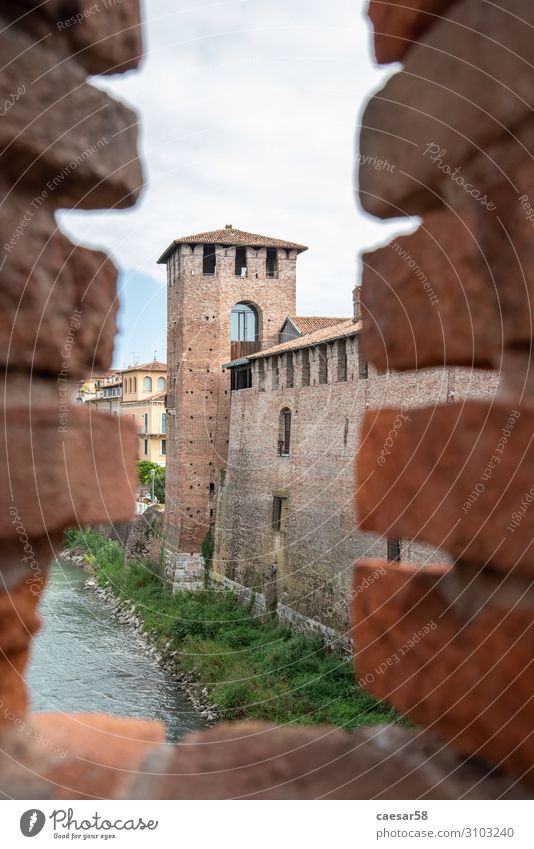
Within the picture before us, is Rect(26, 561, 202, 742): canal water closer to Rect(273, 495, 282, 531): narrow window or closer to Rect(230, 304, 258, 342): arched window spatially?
Rect(273, 495, 282, 531): narrow window

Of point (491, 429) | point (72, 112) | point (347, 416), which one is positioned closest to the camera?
point (491, 429)

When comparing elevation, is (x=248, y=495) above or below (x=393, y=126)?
below

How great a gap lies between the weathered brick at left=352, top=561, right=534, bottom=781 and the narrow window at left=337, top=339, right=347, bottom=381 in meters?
12.6

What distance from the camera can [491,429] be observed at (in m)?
0.86

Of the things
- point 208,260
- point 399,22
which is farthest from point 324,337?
point 399,22

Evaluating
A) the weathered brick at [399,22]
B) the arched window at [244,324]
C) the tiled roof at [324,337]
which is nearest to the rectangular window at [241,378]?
the tiled roof at [324,337]

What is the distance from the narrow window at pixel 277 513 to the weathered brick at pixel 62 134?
607 inches

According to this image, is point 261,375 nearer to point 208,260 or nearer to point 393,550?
point 208,260

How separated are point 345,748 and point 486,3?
88 centimetres

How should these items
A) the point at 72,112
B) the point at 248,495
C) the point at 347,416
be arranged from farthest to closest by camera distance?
1. the point at 248,495
2. the point at 347,416
3. the point at 72,112

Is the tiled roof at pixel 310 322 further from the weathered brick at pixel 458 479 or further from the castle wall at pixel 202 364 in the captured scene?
the weathered brick at pixel 458 479

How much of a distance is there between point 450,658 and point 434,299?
0.41 meters

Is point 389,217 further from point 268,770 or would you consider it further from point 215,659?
point 215,659

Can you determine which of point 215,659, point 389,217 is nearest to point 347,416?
point 215,659
